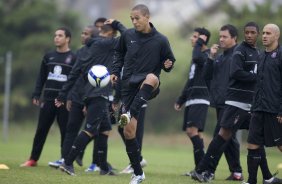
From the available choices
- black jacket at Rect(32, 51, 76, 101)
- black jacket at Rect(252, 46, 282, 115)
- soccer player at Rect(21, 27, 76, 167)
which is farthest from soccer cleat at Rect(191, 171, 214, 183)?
black jacket at Rect(32, 51, 76, 101)

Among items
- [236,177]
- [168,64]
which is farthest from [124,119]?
[236,177]

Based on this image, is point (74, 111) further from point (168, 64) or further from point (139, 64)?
point (168, 64)

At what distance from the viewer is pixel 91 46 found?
471 inches

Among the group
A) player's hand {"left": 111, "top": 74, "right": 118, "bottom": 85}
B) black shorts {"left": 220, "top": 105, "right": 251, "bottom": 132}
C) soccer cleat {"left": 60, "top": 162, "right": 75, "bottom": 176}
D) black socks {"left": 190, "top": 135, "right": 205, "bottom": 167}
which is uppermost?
player's hand {"left": 111, "top": 74, "right": 118, "bottom": 85}

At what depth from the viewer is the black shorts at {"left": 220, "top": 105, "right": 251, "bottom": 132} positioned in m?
10.6

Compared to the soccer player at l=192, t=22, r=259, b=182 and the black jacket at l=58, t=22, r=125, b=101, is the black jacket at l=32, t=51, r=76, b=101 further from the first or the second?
the soccer player at l=192, t=22, r=259, b=182

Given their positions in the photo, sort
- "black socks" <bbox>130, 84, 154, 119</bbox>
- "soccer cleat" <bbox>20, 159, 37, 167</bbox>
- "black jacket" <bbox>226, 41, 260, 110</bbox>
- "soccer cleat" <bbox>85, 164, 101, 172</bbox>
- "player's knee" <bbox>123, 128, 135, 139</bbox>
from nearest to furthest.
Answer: "black socks" <bbox>130, 84, 154, 119</bbox>
"player's knee" <bbox>123, 128, 135, 139</bbox>
"black jacket" <bbox>226, 41, 260, 110</bbox>
"soccer cleat" <bbox>85, 164, 101, 172</bbox>
"soccer cleat" <bbox>20, 159, 37, 167</bbox>

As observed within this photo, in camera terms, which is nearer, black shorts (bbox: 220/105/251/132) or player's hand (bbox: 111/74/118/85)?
player's hand (bbox: 111/74/118/85)

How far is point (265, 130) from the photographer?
32.0ft

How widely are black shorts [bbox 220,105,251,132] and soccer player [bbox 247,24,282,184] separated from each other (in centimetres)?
78

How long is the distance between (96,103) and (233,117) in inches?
94.5

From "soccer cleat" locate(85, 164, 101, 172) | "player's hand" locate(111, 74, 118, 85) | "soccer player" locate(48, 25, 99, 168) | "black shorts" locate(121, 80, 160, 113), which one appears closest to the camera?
"black shorts" locate(121, 80, 160, 113)

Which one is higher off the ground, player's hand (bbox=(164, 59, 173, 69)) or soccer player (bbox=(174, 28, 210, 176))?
player's hand (bbox=(164, 59, 173, 69))

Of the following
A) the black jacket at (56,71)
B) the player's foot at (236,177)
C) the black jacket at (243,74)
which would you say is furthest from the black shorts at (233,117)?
the black jacket at (56,71)
